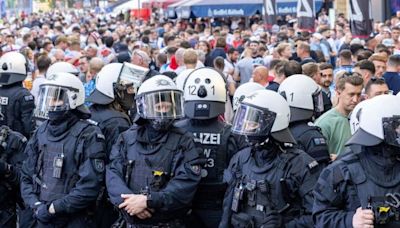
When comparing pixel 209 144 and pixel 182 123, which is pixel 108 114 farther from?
pixel 209 144

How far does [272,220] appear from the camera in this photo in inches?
266

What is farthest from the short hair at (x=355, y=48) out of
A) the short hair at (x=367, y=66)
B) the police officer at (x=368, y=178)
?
the police officer at (x=368, y=178)

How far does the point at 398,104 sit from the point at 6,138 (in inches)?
169

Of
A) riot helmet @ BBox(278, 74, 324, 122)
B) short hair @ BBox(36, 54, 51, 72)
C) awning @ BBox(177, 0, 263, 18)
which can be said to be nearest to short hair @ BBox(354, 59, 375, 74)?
riot helmet @ BBox(278, 74, 324, 122)

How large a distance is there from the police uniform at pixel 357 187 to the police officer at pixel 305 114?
152 cm

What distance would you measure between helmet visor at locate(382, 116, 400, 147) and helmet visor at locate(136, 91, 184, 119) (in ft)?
7.25

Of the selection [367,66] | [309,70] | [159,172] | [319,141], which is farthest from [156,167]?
[367,66]

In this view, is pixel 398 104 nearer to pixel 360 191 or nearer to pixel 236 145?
pixel 360 191

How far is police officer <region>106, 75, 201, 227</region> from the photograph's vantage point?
748 centimetres

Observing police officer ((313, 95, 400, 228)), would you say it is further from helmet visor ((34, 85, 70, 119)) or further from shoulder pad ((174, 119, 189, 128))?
helmet visor ((34, 85, 70, 119))

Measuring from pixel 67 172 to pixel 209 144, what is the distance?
3.80ft

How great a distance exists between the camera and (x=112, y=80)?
9.48 metres

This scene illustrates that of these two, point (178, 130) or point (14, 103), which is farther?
point (14, 103)

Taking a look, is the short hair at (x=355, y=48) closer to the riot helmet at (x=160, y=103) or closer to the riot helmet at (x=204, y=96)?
the riot helmet at (x=204, y=96)
